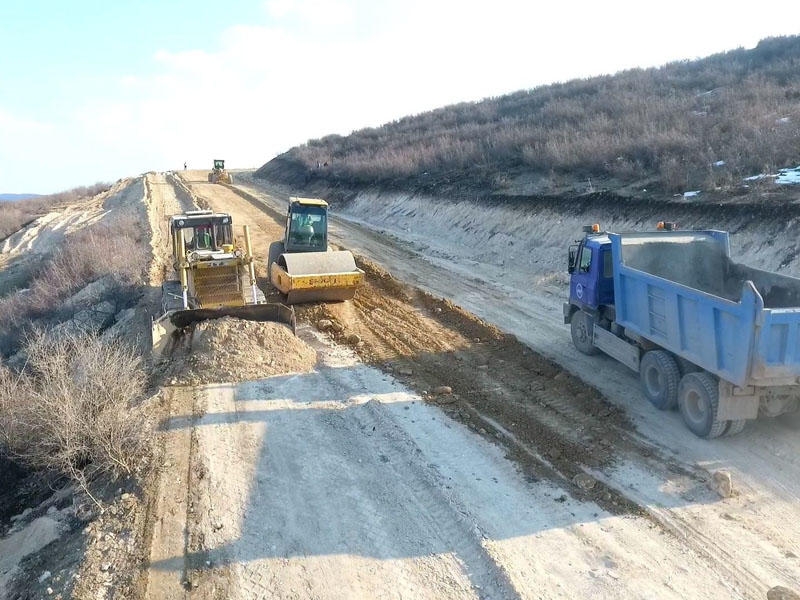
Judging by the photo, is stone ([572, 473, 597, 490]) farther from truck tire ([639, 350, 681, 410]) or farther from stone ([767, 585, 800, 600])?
truck tire ([639, 350, 681, 410])

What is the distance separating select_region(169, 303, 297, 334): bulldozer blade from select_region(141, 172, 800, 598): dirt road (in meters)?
1.58

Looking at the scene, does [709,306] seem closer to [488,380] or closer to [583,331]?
[583,331]

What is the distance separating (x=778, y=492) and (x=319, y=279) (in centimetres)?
902

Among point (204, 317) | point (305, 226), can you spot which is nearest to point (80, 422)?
point (204, 317)

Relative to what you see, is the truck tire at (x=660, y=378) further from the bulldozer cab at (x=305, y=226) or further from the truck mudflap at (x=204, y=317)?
the bulldozer cab at (x=305, y=226)

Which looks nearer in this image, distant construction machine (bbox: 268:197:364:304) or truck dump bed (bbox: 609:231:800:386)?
truck dump bed (bbox: 609:231:800:386)

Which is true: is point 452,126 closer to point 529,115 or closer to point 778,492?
point 529,115

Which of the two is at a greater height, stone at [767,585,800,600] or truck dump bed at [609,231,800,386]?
truck dump bed at [609,231,800,386]

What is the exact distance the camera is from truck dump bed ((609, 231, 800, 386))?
6664 millimetres

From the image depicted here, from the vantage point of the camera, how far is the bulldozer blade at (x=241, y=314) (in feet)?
34.4

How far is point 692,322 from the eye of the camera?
7566 mm

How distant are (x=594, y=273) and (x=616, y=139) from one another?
11939 millimetres

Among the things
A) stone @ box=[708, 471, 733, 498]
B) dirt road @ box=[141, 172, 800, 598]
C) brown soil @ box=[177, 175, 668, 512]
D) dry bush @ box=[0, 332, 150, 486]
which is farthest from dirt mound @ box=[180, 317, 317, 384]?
stone @ box=[708, 471, 733, 498]

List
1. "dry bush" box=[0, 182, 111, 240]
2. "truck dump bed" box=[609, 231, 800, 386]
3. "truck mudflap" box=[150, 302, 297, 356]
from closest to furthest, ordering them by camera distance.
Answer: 1. "truck dump bed" box=[609, 231, 800, 386]
2. "truck mudflap" box=[150, 302, 297, 356]
3. "dry bush" box=[0, 182, 111, 240]
